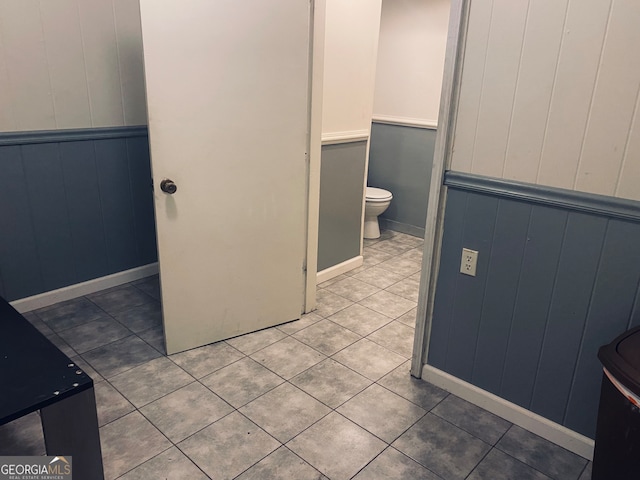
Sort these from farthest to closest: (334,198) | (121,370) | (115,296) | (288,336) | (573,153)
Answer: (334,198) → (115,296) → (288,336) → (121,370) → (573,153)

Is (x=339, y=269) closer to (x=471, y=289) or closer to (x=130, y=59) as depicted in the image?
(x=471, y=289)

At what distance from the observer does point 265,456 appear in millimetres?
1724

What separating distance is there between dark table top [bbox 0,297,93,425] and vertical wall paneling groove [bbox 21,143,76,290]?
1430mm

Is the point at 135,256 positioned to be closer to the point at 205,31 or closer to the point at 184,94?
the point at 184,94

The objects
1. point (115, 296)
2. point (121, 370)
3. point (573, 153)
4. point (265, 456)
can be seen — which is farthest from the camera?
point (115, 296)

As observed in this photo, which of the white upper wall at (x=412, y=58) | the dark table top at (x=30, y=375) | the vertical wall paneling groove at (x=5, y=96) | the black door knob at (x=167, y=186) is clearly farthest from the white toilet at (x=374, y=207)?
A: the dark table top at (x=30, y=375)

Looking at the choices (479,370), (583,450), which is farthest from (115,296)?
(583,450)

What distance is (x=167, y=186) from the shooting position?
2059mm

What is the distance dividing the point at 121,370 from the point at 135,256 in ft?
3.49

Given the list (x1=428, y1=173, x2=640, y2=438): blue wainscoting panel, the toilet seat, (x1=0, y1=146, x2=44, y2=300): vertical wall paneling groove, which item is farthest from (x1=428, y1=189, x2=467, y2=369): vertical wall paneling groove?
(x1=0, y1=146, x2=44, y2=300): vertical wall paneling groove

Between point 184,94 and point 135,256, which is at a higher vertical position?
point 184,94

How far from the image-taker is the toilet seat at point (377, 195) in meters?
3.82

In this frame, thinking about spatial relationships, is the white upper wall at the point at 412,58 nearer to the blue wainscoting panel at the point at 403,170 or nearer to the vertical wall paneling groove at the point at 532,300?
the blue wainscoting panel at the point at 403,170

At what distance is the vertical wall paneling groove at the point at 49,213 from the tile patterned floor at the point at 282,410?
19 centimetres
